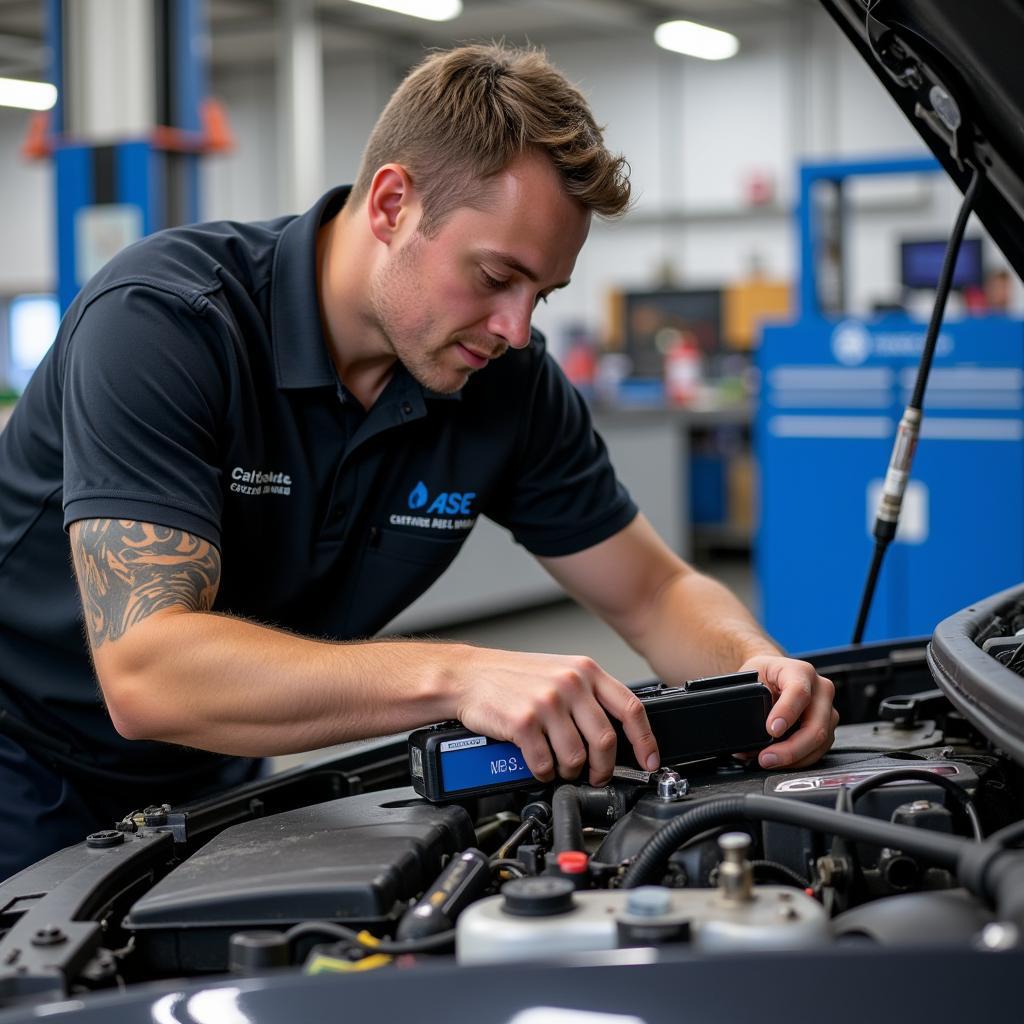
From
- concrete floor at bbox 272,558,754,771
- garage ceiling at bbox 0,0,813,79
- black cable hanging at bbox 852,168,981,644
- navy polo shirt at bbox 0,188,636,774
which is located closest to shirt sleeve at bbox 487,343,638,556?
navy polo shirt at bbox 0,188,636,774

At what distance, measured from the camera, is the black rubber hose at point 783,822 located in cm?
87

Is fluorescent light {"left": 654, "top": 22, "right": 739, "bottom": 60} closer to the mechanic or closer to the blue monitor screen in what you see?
the mechanic

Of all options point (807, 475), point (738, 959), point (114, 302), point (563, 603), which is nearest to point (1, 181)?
point (563, 603)

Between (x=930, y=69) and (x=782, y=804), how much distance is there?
2.53ft

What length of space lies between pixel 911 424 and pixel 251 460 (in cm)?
74

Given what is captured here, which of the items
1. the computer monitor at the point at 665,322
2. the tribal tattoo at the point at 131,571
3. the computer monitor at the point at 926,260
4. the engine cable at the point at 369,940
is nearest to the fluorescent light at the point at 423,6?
the computer monitor at the point at 665,322

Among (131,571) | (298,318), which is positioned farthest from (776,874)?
(298,318)

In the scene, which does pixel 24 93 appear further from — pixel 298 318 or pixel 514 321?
pixel 514 321

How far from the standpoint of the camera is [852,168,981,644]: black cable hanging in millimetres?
1429

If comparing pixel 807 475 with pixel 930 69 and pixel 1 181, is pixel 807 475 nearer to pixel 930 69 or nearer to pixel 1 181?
pixel 930 69

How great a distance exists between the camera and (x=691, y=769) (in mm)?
1254

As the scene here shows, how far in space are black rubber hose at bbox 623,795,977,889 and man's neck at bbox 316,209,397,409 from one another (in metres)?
0.77

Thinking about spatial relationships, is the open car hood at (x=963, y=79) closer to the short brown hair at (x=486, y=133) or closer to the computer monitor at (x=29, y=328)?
the short brown hair at (x=486, y=133)

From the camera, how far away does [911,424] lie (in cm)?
152
